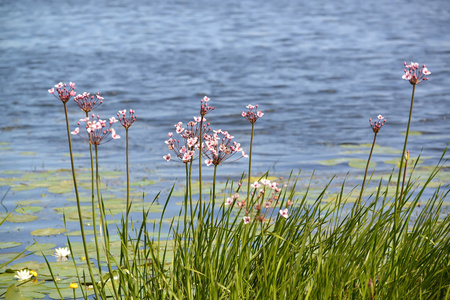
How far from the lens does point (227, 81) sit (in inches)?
462

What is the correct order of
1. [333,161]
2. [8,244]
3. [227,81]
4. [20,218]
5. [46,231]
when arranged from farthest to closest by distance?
[227,81] → [333,161] → [20,218] → [46,231] → [8,244]

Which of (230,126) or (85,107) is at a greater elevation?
(85,107)

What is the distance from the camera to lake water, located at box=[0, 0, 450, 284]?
23.0 ft

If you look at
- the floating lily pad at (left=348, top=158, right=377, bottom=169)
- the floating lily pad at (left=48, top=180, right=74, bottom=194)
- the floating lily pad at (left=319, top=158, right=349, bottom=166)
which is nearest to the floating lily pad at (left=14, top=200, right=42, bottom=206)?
the floating lily pad at (left=48, top=180, right=74, bottom=194)

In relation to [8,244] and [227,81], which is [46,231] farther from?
[227,81]

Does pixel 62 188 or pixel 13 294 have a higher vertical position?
pixel 13 294

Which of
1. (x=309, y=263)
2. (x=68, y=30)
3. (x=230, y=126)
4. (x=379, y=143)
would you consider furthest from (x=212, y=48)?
(x=309, y=263)

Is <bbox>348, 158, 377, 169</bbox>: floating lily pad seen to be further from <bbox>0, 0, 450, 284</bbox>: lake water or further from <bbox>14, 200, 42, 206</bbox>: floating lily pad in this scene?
<bbox>14, 200, 42, 206</bbox>: floating lily pad

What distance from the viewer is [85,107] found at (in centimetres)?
229

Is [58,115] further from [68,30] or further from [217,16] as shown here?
[217,16]

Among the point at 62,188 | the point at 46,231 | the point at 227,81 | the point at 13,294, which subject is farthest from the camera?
the point at 227,81

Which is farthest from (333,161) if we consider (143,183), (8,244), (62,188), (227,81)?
(227,81)

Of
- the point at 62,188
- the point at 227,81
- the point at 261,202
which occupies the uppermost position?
the point at 261,202

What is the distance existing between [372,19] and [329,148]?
581 inches
